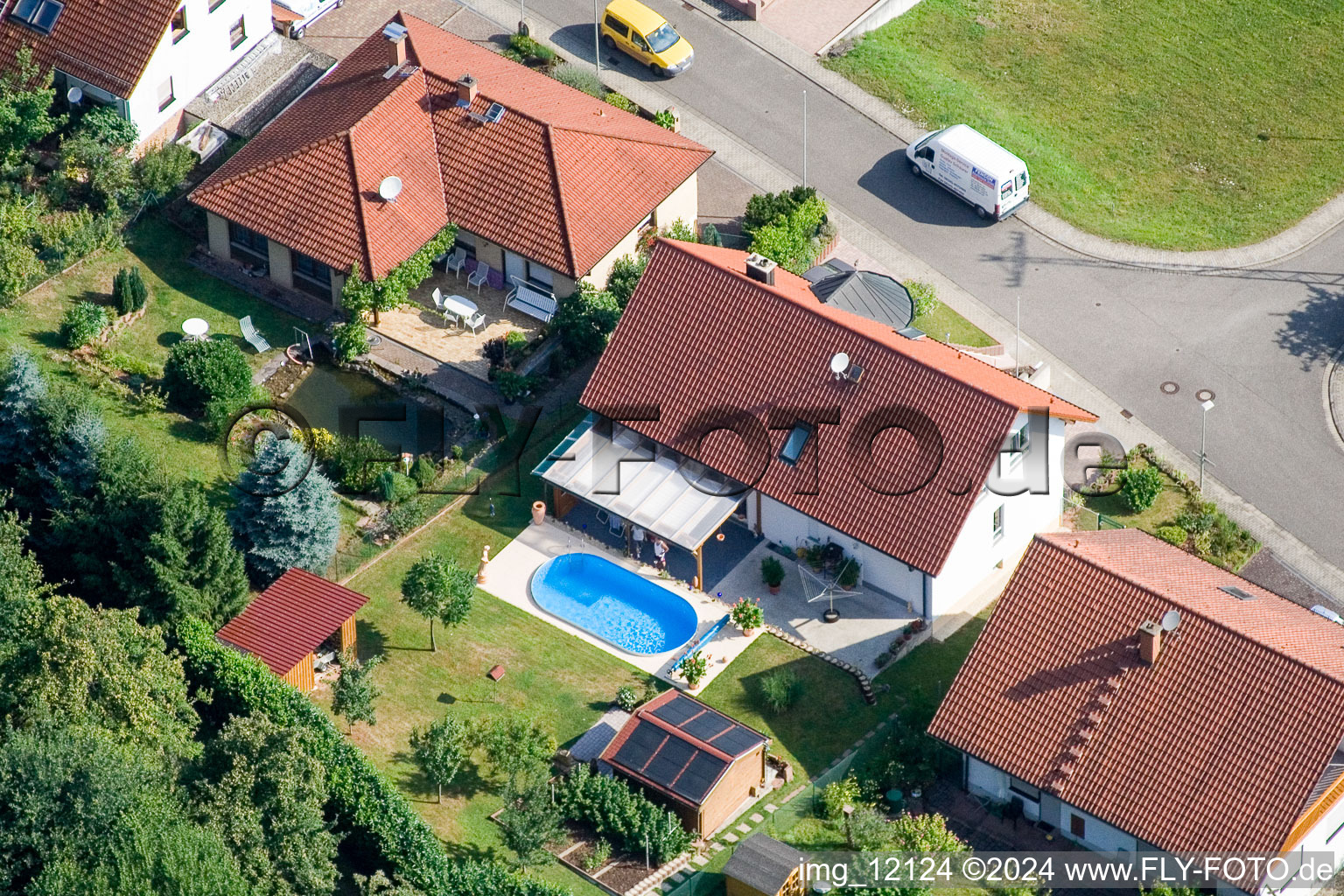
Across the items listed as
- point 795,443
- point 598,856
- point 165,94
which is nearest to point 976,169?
point 795,443

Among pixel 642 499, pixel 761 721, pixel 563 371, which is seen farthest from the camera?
pixel 563 371

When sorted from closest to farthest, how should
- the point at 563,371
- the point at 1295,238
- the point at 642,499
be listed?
the point at 642,499, the point at 563,371, the point at 1295,238

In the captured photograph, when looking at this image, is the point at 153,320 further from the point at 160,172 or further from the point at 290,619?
the point at 290,619

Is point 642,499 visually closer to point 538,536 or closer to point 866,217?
point 538,536

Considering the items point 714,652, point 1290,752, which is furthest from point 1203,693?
point 714,652

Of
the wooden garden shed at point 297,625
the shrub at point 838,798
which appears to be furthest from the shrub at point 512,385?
the shrub at point 838,798

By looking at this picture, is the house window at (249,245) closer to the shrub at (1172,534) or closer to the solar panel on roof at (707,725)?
the solar panel on roof at (707,725)

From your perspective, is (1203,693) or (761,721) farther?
(761,721)

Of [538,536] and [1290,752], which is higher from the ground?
[1290,752]
